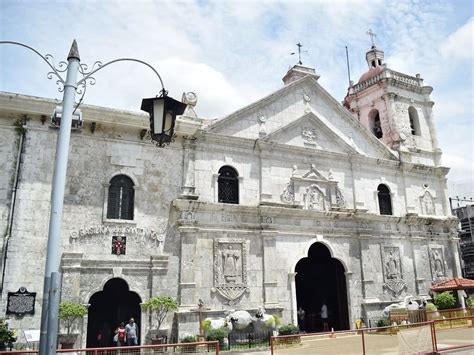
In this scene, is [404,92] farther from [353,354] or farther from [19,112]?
[19,112]

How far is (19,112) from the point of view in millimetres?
16406

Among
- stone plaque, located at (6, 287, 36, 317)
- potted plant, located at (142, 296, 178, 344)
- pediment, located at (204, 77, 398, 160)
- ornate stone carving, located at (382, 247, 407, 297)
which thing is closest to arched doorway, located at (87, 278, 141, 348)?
potted plant, located at (142, 296, 178, 344)

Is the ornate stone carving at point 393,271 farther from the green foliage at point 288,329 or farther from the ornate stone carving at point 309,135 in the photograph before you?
the ornate stone carving at point 309,135

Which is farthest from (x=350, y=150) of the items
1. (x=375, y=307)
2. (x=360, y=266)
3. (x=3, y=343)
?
(x=3, y=343)

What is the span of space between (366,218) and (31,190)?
1572 centimetres

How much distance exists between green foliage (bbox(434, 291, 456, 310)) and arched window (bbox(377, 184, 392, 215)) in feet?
16.1

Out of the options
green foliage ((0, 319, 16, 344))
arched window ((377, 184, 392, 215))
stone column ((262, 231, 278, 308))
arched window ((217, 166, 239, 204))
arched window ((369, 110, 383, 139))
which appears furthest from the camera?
arched window ((369, 110, 383, 139))

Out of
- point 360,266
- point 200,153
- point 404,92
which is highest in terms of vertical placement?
point 404,92

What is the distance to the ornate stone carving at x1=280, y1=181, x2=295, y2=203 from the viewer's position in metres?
20.4

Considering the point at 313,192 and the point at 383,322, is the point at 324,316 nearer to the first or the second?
the point at 383,322

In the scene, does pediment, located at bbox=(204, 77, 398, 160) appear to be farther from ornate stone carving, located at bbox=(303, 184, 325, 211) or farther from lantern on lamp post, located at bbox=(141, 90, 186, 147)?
lantern on lamp post, located at bbox=(141, 90, 186, 147)

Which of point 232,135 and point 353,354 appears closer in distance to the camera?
point 353,354

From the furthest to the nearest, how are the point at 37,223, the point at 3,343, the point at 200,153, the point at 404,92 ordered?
the point at 404,92
the point at 200,153
the point at 37,223
the point at 3,343

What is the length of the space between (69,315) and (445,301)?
17.8 m
